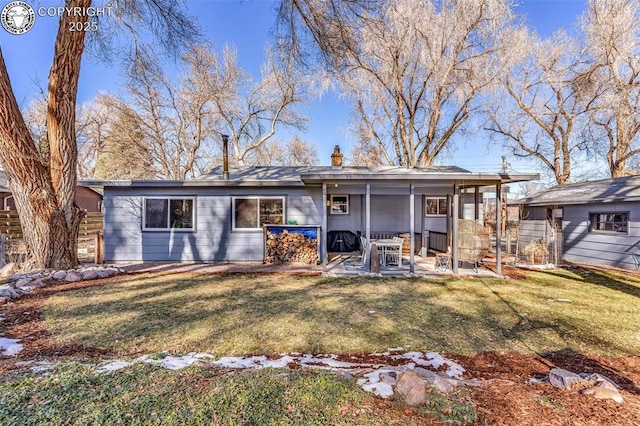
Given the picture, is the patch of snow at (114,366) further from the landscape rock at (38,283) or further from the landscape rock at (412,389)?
the landscape rock at (38,283)

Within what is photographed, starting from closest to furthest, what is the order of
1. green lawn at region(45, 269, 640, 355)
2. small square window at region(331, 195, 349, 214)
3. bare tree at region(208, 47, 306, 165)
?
green lawn at region(45, 269, 640, 355)
small square window at region(331, 195, 349, 214)
bare tree at region(208, 47, 306, 165)

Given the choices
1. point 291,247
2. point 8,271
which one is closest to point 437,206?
point 291,247

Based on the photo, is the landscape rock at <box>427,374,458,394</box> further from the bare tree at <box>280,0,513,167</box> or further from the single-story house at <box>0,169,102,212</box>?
the single-story house at <box>0,169,102,212</box>

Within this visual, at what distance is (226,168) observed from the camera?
9000 mm

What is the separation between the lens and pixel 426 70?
47.4 ft

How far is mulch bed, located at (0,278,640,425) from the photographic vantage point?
190cm

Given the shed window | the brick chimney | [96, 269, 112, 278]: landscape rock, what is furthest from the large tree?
the shed window

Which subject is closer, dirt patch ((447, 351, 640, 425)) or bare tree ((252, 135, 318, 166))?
dirt patch ((447, 351, 640, 425))

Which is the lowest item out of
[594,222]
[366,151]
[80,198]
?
[594,222]

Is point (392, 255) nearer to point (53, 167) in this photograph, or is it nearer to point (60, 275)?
point (60, 275)

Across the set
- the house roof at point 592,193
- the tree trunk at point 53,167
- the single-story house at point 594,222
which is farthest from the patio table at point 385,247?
the tree trunk at point 53,167

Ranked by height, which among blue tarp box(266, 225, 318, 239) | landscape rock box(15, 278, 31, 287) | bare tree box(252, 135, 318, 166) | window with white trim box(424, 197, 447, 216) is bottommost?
landscape rock box(15, 278, 31, 287)

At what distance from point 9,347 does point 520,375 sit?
5069 millimetres

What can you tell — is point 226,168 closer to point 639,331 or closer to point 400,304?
point 400,304
